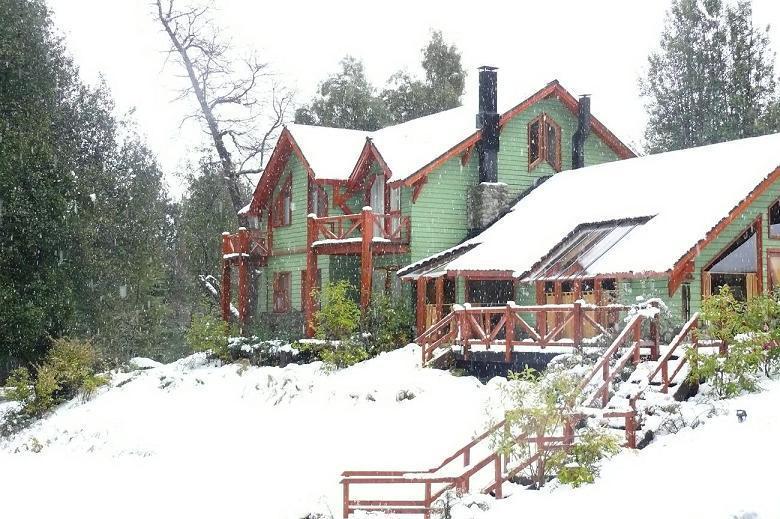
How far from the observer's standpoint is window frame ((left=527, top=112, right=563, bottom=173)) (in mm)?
32500

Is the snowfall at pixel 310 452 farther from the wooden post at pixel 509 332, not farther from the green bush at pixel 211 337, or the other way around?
the green bush at pixel 211 337

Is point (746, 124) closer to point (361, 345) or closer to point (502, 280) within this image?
point (502, 280)

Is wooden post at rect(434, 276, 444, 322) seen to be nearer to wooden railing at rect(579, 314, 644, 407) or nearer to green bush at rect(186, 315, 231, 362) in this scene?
wooden railing at rect(579, 314, 644, 407)

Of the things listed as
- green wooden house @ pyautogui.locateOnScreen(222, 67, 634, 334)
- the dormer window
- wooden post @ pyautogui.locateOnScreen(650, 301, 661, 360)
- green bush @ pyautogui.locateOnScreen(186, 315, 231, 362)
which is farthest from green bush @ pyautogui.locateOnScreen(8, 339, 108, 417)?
wooden post @ pyautogui.locateOnScreen(650, 301, 661, 360)

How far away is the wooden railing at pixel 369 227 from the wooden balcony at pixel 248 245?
498 centimetres

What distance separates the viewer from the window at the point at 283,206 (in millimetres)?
35406

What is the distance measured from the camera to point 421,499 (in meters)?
15.1

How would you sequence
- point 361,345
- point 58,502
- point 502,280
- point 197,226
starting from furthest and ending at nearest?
point 197,226
point 502,280
point 361,345
point 58,502

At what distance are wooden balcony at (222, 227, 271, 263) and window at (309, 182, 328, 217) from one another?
304 centimetres

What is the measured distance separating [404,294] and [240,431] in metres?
9.93

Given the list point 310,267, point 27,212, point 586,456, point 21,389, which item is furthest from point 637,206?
point 27,212

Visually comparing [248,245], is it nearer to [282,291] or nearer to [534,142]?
[282,291]

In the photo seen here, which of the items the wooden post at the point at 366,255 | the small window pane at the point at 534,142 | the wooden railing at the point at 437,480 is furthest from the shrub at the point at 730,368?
the small window pane at the point at 534,142

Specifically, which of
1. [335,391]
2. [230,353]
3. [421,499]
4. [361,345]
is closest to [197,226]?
[230,353]
